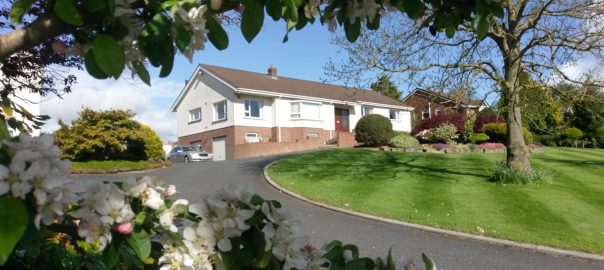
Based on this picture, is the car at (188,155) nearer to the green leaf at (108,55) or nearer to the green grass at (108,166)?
the green grass at (108,166)

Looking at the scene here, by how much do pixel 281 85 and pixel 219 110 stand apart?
6.05m

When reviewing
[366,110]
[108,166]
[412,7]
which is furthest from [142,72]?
[366,110]

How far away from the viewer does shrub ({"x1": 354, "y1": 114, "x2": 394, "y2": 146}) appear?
3234cm

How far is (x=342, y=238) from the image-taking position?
9.55 m

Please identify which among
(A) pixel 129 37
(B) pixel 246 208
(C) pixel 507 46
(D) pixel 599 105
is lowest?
(B) pixel 246 208

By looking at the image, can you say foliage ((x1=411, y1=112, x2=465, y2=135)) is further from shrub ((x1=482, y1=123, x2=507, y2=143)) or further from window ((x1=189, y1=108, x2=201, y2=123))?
window ((x1=189, y1=108, x2=201, y2=123))

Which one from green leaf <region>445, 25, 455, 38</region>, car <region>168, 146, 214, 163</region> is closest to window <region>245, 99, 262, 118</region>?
car <region>168, 146, 214, 163</region>

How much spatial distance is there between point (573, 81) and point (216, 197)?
52.4ft

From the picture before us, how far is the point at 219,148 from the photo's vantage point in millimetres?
38844

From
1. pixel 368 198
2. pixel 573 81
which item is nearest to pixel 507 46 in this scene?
pixel 573 81

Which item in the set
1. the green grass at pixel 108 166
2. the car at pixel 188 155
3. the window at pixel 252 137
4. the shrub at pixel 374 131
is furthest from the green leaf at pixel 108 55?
the window at pixel 252 137

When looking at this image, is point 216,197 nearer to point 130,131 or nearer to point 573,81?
point 573,81

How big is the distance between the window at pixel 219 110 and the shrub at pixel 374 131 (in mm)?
11908

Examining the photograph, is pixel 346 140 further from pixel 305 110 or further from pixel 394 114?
pixel 394 114
